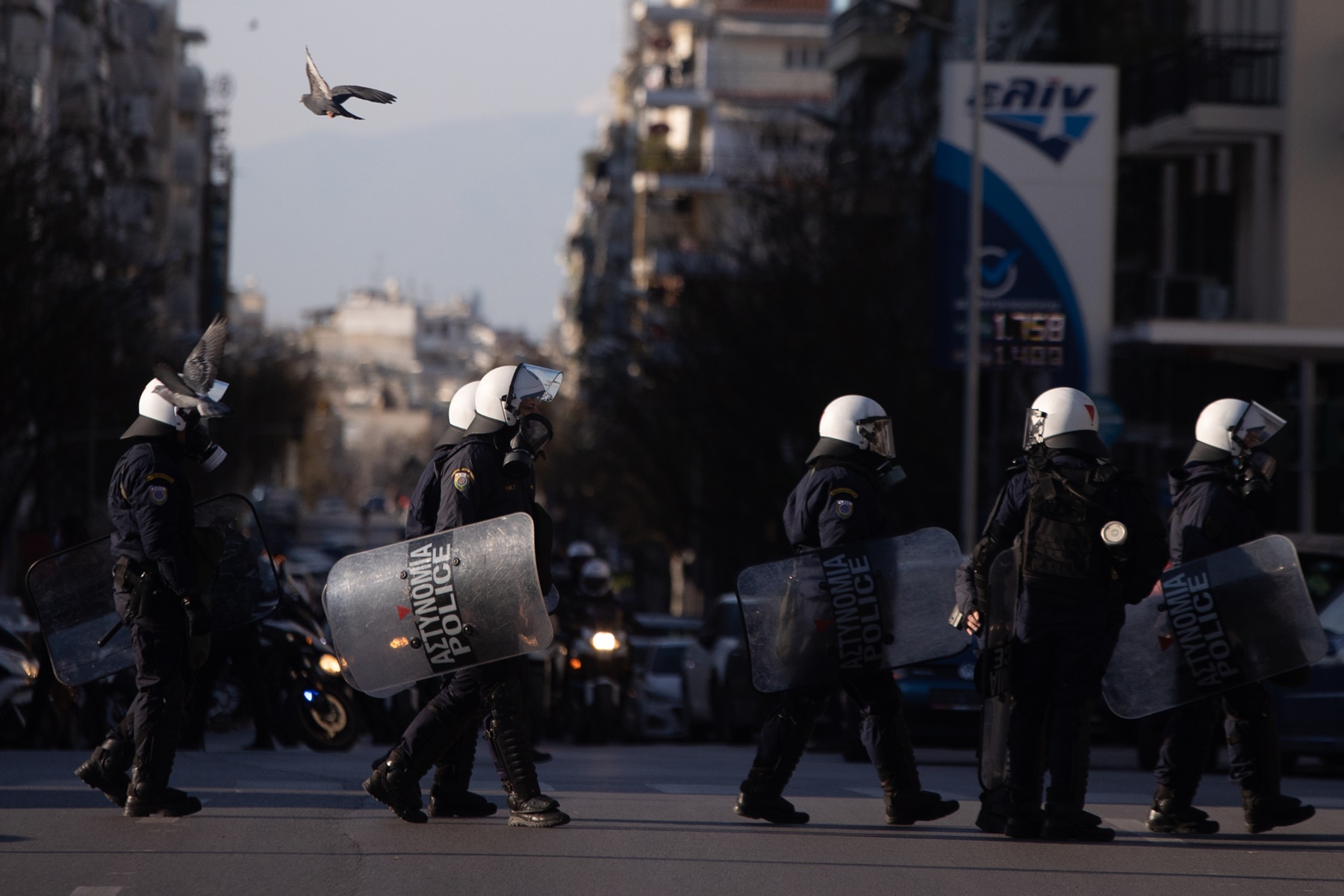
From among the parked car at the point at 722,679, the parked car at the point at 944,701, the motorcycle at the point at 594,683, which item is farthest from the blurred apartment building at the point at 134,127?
the parked car at the point at 944,701

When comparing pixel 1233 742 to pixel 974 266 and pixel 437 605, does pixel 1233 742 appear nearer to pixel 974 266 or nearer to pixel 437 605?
pixel 437 605

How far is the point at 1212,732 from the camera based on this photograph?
30.1 feet

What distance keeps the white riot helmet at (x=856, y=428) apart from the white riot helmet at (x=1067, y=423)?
65cm

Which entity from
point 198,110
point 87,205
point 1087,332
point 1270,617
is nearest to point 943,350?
point 1087,332

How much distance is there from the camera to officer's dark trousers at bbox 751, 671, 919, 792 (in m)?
8.87

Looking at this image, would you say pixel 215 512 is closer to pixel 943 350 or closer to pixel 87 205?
pixel 943 350

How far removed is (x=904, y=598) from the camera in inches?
362

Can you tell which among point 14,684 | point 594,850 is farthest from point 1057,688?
point 14,684

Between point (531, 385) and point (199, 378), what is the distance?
1464mm

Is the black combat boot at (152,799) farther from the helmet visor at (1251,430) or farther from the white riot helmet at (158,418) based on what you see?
the helmet visor at (1251,430)

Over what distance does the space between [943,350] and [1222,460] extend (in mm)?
18709

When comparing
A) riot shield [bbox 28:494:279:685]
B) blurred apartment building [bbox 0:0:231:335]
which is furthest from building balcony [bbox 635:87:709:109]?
riot shield [bbox 28:494:279:685]

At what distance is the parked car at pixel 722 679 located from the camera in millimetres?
19516

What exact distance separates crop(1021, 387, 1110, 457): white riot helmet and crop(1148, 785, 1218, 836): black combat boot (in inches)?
60.2
